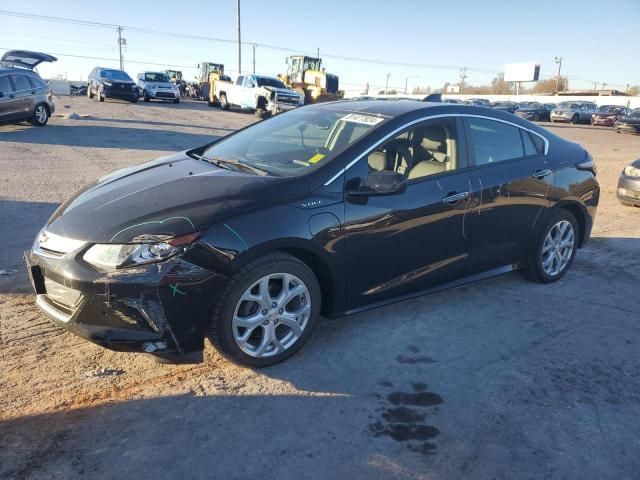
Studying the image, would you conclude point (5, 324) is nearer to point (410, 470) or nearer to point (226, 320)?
point (226, 320)

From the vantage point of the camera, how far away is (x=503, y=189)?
14.1 feet

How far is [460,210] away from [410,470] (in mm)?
2130

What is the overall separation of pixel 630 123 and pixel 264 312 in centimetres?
3145

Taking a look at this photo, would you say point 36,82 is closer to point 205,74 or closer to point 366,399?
point 366,399

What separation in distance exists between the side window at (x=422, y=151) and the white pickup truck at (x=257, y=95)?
20.2 metres

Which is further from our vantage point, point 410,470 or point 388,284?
point 388,284

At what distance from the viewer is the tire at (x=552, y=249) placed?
477 centimetres

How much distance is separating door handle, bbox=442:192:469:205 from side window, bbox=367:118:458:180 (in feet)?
0.67

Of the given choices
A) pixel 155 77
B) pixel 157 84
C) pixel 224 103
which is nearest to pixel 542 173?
pixel 224 103

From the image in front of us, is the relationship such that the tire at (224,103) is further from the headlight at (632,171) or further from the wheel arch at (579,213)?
the wheel arch at (579,213)

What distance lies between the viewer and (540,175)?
4.66 m

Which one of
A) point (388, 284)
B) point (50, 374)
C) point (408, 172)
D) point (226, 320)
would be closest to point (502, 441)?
point (388, 284)

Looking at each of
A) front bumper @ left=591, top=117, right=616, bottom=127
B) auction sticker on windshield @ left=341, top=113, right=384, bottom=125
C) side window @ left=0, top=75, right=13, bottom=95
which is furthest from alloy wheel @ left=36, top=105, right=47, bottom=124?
front bumper @ left=591, top=117, right=616, bottom=127

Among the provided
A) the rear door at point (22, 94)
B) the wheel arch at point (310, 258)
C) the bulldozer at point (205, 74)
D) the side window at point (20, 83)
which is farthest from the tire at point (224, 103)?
the wheel arch at point (310, 258)
